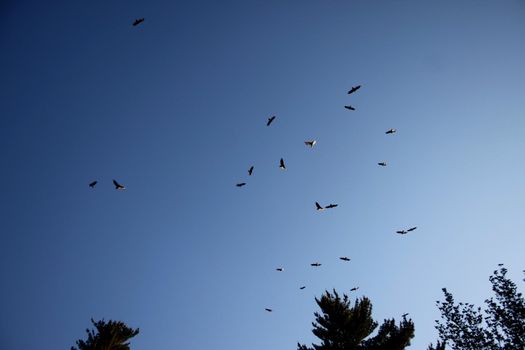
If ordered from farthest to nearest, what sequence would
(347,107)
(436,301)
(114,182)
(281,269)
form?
(436,301)
(281,269)
(347,107)
(114,182)

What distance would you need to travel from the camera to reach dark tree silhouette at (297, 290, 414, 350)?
15.2 m

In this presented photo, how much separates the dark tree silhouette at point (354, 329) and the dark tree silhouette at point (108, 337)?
9778 mm

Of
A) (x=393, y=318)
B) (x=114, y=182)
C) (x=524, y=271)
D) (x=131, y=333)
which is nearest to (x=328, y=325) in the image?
(x=393, y=318)

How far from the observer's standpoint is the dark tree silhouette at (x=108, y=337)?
16031 mm

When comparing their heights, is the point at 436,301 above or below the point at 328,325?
above

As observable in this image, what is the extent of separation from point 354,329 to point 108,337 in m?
13.2

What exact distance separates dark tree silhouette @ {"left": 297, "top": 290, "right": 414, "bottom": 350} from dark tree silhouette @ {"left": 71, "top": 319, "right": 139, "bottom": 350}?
9.78 meters

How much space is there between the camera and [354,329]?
51.8 ft

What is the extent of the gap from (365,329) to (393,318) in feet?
5.58

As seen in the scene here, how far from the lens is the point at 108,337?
16.4 m

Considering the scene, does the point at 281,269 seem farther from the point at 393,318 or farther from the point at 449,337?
the point at 449,337

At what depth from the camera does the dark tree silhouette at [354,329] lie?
15.2 m

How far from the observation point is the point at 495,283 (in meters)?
29.8

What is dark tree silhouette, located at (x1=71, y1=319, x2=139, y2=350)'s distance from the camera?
16031mm
